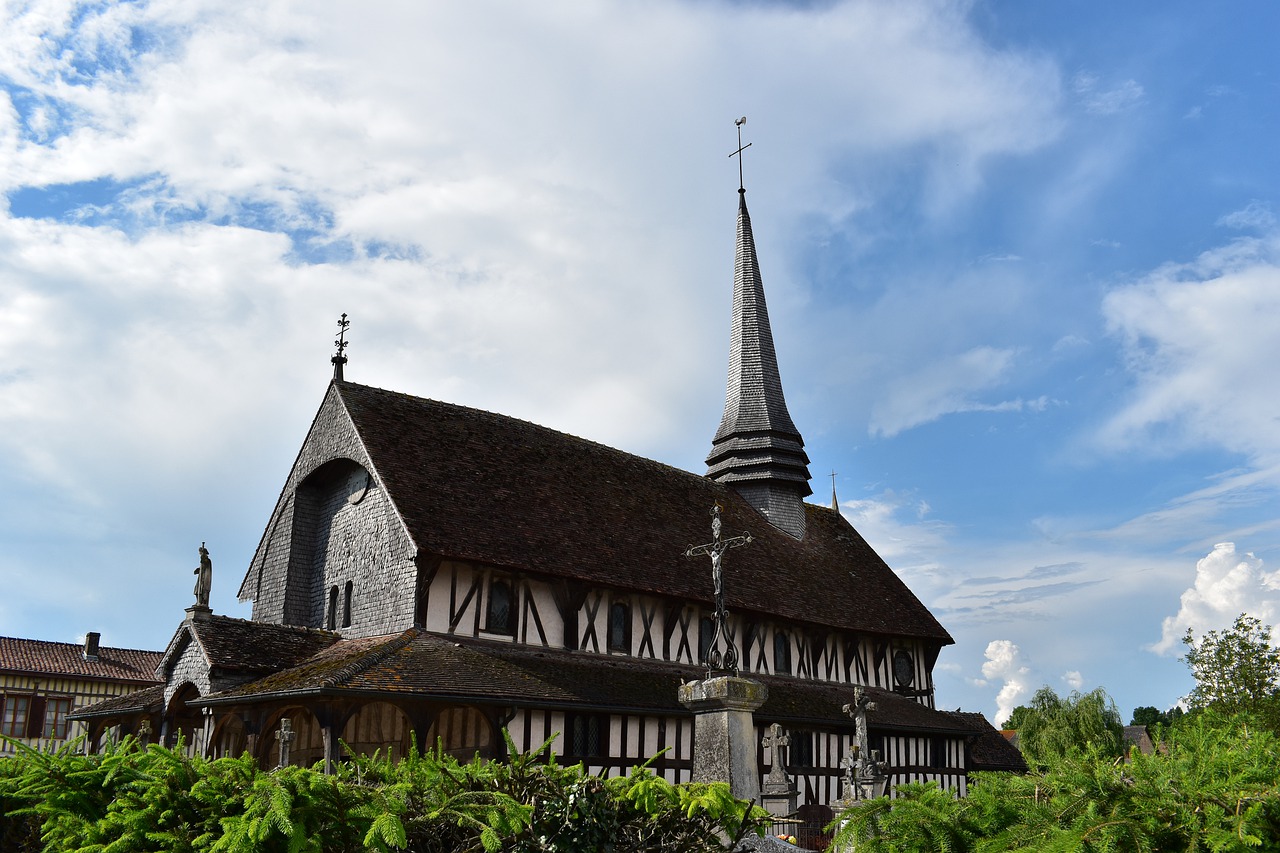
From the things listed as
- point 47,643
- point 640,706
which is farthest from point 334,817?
point 47,643

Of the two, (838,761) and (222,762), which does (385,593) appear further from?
(222,762)

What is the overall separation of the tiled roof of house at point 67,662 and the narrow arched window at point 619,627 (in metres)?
22.3

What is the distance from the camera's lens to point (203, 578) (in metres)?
18.0

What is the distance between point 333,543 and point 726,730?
12412 millimetres

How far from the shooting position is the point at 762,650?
23438mm

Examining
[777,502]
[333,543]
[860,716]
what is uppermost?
[777,502]

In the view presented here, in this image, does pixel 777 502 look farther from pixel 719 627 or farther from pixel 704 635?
pixel 719 627

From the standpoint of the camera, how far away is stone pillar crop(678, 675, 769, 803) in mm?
10297

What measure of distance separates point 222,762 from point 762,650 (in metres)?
19.4

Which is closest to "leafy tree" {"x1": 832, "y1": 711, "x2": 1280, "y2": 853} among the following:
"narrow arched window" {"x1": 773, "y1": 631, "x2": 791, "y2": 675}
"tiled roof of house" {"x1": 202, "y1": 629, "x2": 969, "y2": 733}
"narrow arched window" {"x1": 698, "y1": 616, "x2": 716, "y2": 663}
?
"tiled roof of house" {"x1": 202, "y1": 629, "x2": 969, "y2": 733}

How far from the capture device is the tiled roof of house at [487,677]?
15.1 meters

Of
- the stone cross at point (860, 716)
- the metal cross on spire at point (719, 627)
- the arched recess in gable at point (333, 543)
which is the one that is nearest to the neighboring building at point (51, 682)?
the arched recess in gable at point (333, 543)

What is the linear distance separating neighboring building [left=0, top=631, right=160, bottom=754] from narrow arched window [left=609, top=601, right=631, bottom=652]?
20.1 m

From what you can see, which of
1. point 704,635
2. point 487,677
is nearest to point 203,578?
point 487,677
